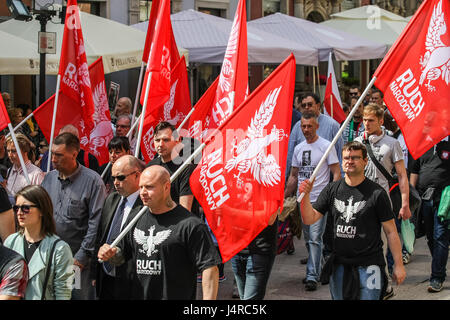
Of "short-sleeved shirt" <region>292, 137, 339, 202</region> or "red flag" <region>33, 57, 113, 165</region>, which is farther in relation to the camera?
"red flag" <region>33, 57, 113, 165</region>

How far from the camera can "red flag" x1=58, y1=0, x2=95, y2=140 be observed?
8047mm

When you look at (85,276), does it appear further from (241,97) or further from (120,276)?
(241,97)

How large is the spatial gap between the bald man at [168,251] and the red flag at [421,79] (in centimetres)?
226

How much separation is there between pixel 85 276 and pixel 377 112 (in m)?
3.46

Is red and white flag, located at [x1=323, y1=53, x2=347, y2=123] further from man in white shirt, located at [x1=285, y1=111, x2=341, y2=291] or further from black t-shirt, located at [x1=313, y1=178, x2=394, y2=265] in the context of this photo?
black t-shirt, located at [x1=313, y1=178, x2=394, y2=265]

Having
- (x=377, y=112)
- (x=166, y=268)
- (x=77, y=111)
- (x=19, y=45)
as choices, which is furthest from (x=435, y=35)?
(x=19, y=45)

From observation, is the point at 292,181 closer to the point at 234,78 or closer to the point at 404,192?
the point at 404,192

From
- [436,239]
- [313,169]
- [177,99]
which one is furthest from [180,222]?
[177,99]

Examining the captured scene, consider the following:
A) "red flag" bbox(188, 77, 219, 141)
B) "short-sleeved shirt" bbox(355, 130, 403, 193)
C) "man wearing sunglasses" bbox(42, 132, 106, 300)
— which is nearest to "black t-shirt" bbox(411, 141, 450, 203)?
"short-sleeved shirt" bbox(355, 130, 403, 193)

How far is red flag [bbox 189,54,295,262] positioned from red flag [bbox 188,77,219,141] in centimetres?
286

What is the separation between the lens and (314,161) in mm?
8008

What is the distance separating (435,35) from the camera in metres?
6.31

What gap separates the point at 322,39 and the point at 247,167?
1226cm
